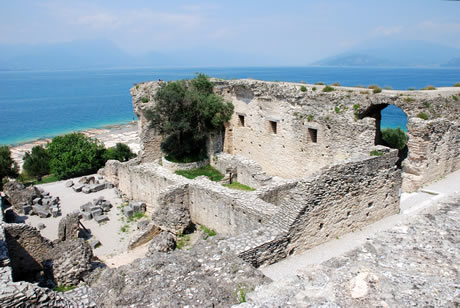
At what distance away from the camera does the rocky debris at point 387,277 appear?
3211 millimetres

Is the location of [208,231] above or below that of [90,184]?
above

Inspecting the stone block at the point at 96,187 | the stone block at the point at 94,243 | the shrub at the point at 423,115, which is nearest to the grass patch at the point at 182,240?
the stone block at the point at 94,243

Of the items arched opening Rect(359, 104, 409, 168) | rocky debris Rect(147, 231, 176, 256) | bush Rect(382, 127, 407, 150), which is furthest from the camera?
bush Rect(382, 127, 407, 150)

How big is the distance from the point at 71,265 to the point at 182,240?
376cm

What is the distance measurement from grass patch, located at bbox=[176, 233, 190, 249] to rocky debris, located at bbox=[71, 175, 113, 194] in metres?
8.27

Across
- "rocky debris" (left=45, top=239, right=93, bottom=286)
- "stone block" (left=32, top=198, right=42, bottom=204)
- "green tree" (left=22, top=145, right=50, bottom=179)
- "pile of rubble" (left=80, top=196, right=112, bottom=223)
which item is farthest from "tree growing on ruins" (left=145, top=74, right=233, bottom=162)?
"green tree" (left=22, top=145, right=50, bottom=179)

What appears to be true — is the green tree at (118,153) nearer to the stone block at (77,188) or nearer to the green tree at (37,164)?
the green tree at (37,164)

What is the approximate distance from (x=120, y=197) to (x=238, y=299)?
46.0 ft

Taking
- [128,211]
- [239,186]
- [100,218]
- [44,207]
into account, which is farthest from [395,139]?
[44,207]

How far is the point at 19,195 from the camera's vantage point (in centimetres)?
1730

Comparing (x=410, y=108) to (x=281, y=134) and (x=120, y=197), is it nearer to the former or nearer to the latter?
(x=281, y=134)

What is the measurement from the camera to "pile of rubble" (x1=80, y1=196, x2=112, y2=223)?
1552 centimetres

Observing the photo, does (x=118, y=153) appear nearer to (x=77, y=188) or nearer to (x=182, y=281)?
(x=77, y=188)

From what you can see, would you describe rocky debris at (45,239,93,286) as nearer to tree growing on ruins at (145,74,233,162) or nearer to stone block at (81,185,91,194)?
tree growing on ruins at (145,74,233,162)
